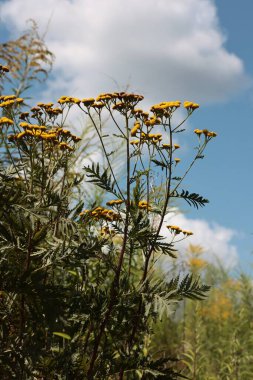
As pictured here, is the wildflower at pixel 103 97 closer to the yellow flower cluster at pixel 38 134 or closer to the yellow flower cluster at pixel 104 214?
the yellow flower cluster at pixel 38 134

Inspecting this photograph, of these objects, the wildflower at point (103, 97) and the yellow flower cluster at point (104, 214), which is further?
the yellow flower cluster at point (104, 214)

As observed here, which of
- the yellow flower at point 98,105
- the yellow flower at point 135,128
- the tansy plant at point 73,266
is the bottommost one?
the tansy plant at point 73,266

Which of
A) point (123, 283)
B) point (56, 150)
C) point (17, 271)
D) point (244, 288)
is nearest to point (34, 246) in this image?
point (17, 271)

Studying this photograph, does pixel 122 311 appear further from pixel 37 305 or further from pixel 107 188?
pixel 107 188

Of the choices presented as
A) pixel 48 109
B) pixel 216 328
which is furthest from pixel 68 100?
pixel 216 328

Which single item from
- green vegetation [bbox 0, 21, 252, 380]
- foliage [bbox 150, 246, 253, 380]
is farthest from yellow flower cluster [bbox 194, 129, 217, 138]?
foliage [bbox 150, 246, 253, 380]

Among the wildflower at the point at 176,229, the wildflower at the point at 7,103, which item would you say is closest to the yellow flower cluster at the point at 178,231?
the wildflower at the point at 176,229

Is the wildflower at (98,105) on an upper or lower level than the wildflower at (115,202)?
upper

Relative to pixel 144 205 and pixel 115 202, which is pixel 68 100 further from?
pixel 144 205

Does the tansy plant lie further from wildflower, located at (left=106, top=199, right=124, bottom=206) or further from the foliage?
the foliage

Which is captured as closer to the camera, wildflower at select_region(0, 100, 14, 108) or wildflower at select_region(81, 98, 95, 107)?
wildflower at select_region(0, 100, 14, 108)

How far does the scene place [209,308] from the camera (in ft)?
29.2

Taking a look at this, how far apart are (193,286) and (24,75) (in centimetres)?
518

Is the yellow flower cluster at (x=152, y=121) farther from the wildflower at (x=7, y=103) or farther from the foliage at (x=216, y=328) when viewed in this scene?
the foliage at (x=216, y=328)
